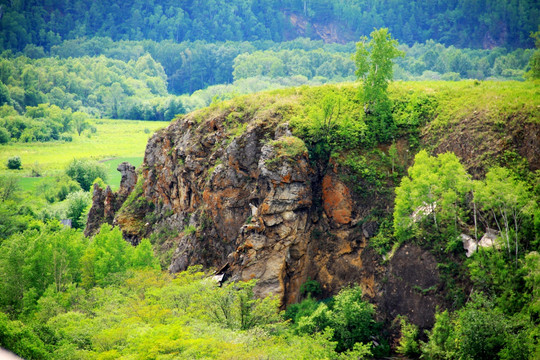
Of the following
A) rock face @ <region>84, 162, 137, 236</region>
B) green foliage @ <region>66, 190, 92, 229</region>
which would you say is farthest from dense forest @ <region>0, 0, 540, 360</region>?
green foliage @ <region>66, 190, 92, 229</region>

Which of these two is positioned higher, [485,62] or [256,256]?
[485,62]

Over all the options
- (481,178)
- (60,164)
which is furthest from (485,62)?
(481,178)

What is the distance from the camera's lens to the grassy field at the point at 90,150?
488 feet

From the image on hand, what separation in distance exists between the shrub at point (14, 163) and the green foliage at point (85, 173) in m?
19.0

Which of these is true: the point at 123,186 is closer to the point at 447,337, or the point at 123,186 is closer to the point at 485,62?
the point at 447,337

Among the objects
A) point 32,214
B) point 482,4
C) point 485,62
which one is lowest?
point 32,214

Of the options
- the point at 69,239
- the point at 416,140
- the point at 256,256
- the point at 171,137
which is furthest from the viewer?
the point at 171,137

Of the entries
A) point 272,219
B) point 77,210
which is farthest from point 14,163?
point 272,219

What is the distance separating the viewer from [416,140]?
6100cm

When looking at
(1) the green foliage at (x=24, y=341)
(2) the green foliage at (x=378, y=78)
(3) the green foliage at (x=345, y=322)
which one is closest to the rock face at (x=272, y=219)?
(3) the green foliage at (x=345, y=322)

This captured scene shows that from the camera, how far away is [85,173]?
138250 millimetres

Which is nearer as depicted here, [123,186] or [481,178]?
[481,178]

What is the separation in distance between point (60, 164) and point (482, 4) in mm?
145382

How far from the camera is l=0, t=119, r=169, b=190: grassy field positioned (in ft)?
488
